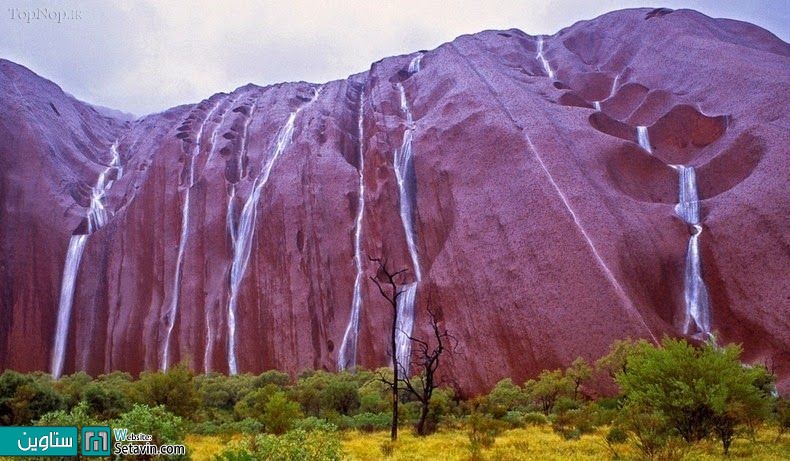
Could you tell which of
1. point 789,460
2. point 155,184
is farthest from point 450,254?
point 155,184

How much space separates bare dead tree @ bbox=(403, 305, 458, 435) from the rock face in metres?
1.30

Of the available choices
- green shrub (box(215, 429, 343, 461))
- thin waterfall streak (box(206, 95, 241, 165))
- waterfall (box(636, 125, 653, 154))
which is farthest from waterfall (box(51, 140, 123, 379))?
waterfall (box(636, 125, 653, 154))

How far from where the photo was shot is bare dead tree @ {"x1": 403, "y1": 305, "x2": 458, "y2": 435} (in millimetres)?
18233

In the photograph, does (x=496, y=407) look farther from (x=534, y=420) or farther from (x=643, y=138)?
(x=643, y=138)

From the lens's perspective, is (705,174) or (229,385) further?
(705,174)

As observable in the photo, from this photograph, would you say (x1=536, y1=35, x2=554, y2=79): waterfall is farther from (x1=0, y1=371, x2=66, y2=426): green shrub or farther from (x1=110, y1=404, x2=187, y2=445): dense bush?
(x1=110, y1=404, x2=187, y2=445): dense bush

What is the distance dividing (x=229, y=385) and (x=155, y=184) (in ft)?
103

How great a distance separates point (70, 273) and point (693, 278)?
5068 centimetres

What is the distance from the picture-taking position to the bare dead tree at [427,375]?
18.2 metres

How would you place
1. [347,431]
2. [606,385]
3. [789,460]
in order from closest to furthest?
[789,460], [347,431], [606,385]

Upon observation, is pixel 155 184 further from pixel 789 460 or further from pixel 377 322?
pixel 789 460

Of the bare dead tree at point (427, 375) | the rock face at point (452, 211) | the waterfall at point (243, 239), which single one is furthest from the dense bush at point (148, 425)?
the waterfall at point (243, 239)

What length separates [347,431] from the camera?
1934 cm

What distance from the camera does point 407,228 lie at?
44531 millimetres
